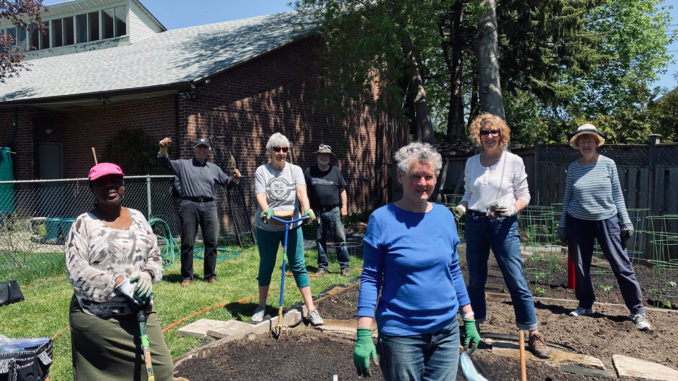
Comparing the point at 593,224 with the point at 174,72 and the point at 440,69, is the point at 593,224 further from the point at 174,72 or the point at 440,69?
the point at 440,69

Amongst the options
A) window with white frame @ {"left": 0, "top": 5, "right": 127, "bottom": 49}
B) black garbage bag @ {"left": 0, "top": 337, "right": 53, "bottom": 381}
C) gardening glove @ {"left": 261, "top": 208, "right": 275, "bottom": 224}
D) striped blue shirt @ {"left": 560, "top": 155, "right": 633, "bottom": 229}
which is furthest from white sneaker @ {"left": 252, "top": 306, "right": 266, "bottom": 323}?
window with white frame @ {"left": 0, "top": 5, "right": 127, "bottom": 49}

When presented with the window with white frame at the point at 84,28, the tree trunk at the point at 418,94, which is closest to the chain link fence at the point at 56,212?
the tree trunk at the point at 418,94

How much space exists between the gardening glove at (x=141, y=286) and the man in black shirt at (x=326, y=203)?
475cm

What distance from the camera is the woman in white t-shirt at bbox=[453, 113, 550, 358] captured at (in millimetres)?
4117

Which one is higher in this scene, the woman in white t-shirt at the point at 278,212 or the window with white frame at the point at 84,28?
the window with white frame at the point at 84,28

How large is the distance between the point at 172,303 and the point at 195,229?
4.49 ft

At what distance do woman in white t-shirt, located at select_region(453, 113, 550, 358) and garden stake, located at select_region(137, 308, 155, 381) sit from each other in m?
2.51

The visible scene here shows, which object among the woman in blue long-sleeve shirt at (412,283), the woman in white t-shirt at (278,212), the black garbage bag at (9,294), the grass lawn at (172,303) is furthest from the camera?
the black garbage bag at (9,294)

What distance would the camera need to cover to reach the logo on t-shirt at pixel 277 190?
5070 millimetres

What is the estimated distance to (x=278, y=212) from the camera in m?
5.01

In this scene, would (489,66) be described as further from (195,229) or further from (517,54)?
(517,54)

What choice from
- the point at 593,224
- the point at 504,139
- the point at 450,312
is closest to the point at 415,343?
the point at 450,312

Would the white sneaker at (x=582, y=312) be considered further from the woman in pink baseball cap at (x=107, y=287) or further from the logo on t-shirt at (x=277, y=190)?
the woman in pink baseball cap at (x=107, y=287)

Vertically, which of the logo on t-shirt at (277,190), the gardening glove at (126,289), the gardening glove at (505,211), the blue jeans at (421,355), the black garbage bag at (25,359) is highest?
the logo on t-shirt at (277,190)
